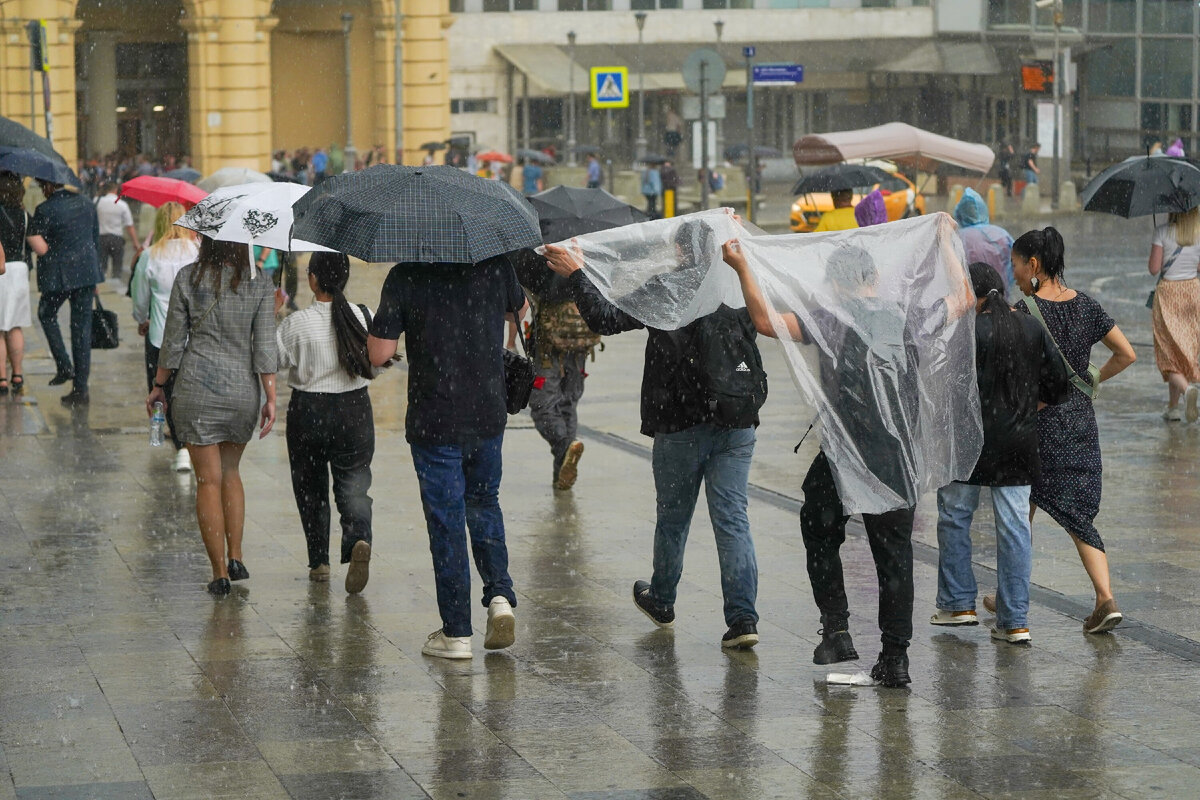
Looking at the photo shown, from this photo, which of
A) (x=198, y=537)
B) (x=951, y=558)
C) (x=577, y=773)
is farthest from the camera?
(x=198, y=537)

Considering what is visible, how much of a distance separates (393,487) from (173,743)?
477cm

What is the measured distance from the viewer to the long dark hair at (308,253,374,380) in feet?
26.0

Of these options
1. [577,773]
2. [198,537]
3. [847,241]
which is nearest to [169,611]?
[198,537]

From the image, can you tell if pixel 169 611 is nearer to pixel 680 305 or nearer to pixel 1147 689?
pixel 680 305

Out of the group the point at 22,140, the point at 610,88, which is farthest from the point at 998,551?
the point at 610,88

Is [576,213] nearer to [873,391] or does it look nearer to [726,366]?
[726,366]

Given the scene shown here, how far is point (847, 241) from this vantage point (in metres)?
6.70

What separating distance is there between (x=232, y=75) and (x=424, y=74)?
5.01 m

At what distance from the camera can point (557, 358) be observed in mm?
10375

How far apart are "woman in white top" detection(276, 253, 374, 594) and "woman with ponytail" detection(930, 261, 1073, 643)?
2521 millimetres

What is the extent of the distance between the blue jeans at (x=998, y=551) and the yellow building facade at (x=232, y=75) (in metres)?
32.4

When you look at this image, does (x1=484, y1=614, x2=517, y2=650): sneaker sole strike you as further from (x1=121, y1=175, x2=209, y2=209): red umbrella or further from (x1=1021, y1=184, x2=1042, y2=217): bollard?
(x1=1021, y1=184, x2=1042, y2=217): bollard

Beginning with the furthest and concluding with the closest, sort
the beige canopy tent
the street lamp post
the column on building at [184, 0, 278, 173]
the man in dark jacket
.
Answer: the street lamp post
the column on building at [184, 0, 278, 173]
the beige canopy tent
the man in dark jacket

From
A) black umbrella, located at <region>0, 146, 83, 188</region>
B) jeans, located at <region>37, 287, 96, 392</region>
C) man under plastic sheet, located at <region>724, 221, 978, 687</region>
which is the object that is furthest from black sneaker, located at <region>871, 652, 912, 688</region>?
jeans, located at <region>37, 287, 96, 392</region>
